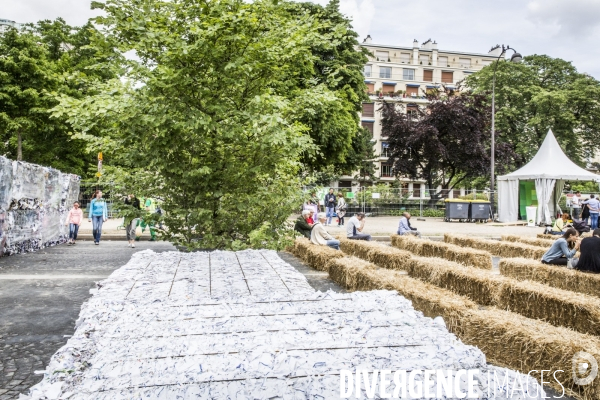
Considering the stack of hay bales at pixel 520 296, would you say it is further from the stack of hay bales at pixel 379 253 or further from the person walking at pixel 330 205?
the person walking at pixel 330 205

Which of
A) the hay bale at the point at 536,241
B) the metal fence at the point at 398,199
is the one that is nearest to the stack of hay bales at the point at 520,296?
the hay bale at the point at 536,241

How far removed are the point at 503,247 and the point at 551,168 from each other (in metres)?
17.0

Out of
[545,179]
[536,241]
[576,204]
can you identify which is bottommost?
[536,241]

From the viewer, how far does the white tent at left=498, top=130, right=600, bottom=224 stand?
95.3 feet

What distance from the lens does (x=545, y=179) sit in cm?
2931

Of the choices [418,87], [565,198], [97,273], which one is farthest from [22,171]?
[418,87]

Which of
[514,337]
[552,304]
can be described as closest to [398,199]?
[552,304]

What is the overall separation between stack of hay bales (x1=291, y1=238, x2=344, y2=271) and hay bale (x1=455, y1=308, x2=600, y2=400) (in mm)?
5422

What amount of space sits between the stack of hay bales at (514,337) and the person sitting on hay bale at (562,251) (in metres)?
4.57

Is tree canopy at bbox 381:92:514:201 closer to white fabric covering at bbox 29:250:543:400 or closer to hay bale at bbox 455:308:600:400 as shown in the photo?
hay bale at bbox 455:308:600:400

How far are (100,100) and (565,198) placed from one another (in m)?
32.1

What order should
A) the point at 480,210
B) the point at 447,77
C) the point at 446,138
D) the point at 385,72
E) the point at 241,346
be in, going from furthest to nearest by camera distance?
the point at 447,77 < the point at 385,72 < the point at 446,138 < the point at 480,210 < the point at 241,346

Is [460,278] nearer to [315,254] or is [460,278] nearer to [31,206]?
[315,254]

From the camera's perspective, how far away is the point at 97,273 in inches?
449
